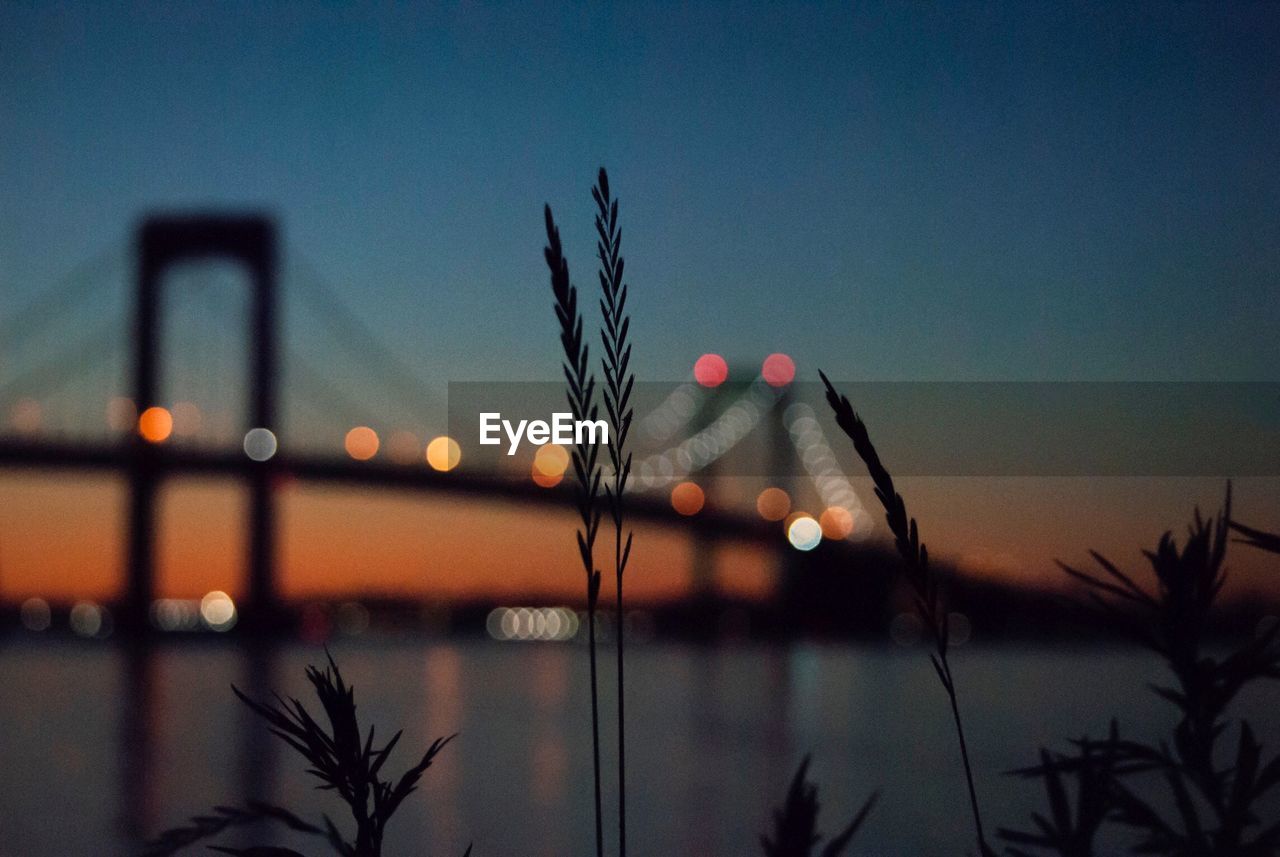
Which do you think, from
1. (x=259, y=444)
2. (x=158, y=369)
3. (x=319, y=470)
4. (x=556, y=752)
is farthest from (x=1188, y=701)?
(x=158, y=369)

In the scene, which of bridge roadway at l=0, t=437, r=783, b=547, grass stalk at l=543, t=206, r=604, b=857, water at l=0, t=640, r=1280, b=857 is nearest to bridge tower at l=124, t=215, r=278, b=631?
bridge roadway at l=0, t=437, r=783, b=547

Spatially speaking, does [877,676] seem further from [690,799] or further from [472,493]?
[690,799]

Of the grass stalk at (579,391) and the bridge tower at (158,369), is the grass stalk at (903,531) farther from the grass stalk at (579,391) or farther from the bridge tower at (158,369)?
the bridge tower at (158,369)

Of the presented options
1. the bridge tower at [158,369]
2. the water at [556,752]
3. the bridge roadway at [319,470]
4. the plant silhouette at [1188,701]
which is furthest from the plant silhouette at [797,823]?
the bridge tower at [158,369]

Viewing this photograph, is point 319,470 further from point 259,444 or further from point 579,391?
point 579,391

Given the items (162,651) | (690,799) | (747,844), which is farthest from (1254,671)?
(162,651)

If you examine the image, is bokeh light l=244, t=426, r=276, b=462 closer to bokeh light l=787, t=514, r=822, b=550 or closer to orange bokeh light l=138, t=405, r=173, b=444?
orange bokeh light l=138, t=405, r=173, b=444
